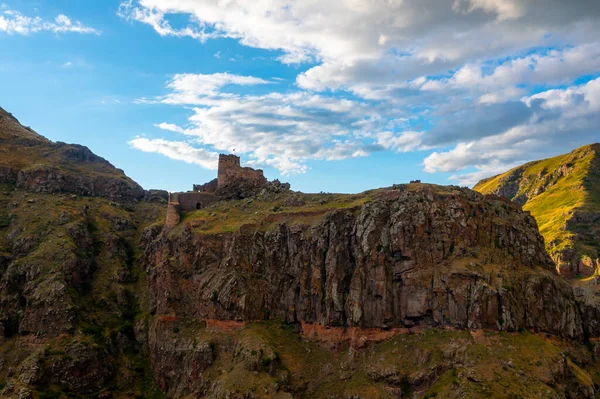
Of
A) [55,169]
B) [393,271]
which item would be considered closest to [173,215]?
[55,169]

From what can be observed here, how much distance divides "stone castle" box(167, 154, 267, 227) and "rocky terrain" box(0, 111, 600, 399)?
5.92 metres

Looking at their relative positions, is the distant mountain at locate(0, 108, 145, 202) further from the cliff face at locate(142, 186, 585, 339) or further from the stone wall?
the cliff face at locate(142, 186, 585, 339)

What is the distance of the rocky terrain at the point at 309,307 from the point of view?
7838 cm

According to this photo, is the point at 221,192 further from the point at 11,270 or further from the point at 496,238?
the point at 496,238

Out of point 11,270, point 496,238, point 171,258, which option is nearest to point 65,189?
point 11,270

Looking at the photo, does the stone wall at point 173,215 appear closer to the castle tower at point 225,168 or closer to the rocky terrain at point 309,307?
the rocky terrain at point 309,307

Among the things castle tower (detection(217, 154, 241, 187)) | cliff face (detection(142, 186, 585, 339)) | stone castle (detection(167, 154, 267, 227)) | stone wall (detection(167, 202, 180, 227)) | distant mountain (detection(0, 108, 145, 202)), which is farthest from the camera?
distant mountain (detection(0, 108, 145, 202))

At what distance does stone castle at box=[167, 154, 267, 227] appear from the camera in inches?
4796

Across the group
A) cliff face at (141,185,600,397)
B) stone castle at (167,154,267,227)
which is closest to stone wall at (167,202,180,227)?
stone castle at (167,154,267,227)

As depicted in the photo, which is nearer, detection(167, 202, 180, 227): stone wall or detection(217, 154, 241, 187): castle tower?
detection(167, 202, 180, 227): stone wall

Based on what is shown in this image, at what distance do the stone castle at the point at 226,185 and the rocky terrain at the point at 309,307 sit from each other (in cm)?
592

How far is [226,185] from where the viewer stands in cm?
12406

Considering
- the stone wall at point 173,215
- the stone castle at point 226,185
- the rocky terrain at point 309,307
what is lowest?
the rocky terrain at point 309,307

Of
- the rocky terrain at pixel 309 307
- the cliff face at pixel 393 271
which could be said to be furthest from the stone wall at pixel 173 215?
the cliff face at pixel 393 271
